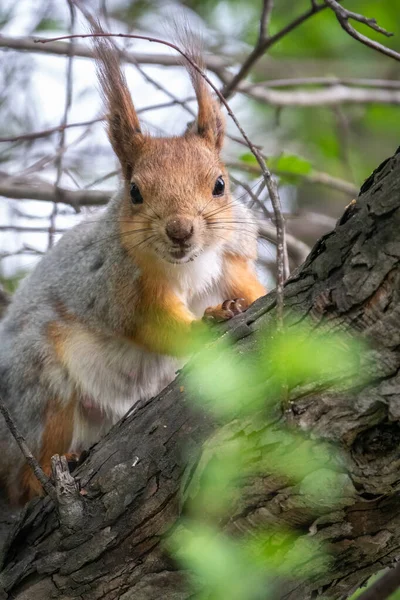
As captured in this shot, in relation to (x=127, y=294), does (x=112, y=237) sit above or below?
above

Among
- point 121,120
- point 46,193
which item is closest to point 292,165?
point 121,120

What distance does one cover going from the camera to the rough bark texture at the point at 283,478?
159 cm

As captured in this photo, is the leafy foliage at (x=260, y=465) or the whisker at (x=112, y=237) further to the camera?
the whisker at (x=112, y=237)

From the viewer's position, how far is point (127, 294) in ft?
9.31

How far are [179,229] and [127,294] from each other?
0.44 metres

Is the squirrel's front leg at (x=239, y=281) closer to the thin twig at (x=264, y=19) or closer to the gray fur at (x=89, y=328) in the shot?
the gray fur at (x=89, y=328)

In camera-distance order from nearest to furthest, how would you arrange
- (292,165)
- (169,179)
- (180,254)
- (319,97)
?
(180,254), (169,179), (292,165), (319,97)

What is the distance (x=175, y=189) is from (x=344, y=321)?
1144 mm

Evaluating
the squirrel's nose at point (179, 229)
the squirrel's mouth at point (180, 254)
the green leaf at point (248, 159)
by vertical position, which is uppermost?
the green leaf at point (248, 159)

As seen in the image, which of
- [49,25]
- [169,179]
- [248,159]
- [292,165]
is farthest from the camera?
Result: [49,25]

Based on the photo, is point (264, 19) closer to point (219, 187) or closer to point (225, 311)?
point (219, 187)

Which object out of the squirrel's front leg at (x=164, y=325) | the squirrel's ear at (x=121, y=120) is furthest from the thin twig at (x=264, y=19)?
the squirrel's front leg at (x=164, y=325)

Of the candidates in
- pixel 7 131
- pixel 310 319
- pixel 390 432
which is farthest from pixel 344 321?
pixel 7 131

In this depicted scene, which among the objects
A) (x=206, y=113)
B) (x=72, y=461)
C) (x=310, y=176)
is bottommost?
(x=72, y=461)
